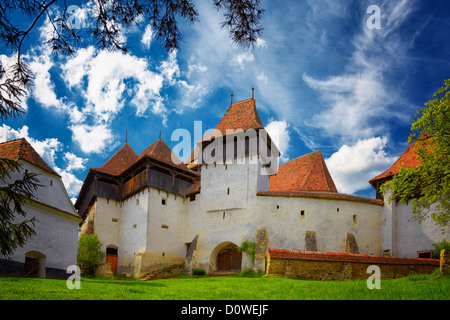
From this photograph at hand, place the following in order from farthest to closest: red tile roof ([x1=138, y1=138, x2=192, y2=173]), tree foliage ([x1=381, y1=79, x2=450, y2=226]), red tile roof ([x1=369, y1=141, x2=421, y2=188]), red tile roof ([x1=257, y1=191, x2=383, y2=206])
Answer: red tile roof ([x1=138, y1=138, x2=192, y2=173]), red tile roof ([x1=369, y1=141, x2=421, y2=188]), red tile roof ([x1=257, y1=191, x2=383, y2=206]), tree foliage ([x1=381, y1=79, x2=450, y2=226])

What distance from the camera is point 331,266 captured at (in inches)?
651

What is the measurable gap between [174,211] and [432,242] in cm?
1593

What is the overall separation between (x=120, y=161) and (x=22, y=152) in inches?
516

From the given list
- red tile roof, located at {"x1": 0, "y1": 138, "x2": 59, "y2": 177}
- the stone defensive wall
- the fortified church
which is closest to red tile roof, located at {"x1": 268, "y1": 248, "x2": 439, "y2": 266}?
the stone defensive wall

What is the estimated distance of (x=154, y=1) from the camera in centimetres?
794

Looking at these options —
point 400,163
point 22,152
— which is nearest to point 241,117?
point 400,163

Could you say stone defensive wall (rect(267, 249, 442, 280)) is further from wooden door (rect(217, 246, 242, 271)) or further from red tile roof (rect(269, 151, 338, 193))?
red tile roof (rect(269, 151, 338, 193))

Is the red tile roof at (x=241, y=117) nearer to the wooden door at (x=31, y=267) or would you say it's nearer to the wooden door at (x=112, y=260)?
the wooden door at (x=112, y=260)

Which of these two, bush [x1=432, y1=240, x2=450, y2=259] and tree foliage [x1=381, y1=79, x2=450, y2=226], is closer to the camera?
tree foliage [x1=381, y1=79, x2=450, y2=226]

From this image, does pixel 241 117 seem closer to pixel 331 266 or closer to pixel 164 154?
pixel 164 154

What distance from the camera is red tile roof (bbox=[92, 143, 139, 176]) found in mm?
30844

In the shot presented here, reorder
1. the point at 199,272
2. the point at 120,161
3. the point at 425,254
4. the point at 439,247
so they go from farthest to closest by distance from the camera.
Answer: the point at 120,161, the point at 199,272, the point at 425,254, the point at 439,247

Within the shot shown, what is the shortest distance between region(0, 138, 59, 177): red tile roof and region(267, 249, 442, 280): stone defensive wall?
11.9m

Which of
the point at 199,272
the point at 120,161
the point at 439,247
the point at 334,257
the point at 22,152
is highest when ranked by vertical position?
the point at 120,161
